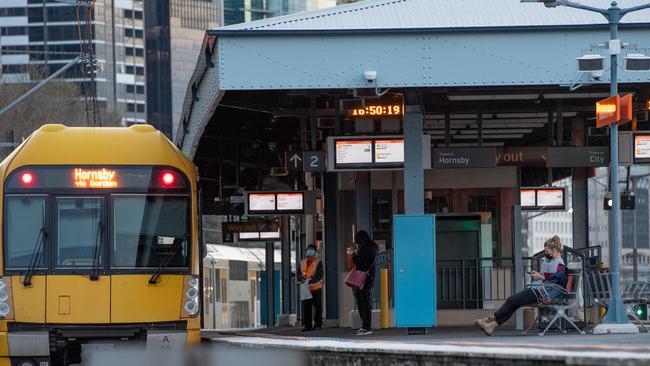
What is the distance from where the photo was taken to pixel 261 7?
160 metres

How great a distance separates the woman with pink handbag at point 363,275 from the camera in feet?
87.1

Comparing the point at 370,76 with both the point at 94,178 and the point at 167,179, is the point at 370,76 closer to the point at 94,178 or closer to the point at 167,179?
the point at 167,179

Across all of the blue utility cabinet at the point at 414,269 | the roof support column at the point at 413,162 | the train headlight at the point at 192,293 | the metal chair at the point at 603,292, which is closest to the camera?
the train headlight at the point at 192,293

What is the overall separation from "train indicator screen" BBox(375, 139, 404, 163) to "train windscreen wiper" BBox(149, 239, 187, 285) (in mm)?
5315

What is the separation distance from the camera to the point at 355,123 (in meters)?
28.8

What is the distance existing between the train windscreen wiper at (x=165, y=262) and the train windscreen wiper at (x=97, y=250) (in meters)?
0.69

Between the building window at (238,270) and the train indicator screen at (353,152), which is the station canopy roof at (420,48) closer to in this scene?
the train indicator screen at (353,152)

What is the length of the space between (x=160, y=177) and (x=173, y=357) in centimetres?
510

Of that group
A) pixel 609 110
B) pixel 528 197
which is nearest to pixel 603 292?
pixel 609 110

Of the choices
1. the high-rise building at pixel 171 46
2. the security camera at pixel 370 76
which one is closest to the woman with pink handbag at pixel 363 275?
the security camera at pixel 370 76

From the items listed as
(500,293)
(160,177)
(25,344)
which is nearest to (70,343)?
(25,344)

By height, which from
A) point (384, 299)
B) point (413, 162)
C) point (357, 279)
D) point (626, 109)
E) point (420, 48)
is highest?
point (420, 48)

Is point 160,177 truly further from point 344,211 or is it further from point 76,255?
point 344,211

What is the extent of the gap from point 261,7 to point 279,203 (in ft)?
413
